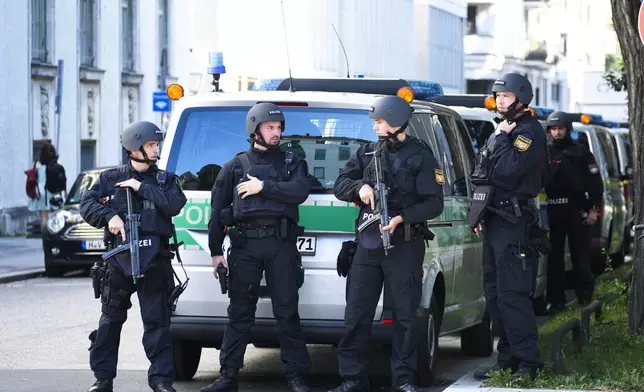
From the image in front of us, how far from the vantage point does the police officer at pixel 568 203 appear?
561 inches

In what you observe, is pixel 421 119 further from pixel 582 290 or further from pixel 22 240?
pixel 22 240

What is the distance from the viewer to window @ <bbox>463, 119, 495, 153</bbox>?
1334 centimetres

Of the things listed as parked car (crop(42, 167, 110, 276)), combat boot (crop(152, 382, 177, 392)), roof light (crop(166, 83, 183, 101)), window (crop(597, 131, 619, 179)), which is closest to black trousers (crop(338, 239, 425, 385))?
combat boot (crop(152, 382, 177, 392))

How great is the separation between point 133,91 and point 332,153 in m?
26.1

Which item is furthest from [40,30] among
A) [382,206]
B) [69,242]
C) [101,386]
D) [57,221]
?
[382,206]


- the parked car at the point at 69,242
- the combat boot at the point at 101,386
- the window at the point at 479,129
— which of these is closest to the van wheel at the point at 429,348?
the combat boot at the point at 101,386

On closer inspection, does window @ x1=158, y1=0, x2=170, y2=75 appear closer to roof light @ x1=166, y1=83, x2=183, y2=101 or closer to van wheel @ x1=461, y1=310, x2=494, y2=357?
van wheel @ x1=461, y1=310, x2=494, y2=357

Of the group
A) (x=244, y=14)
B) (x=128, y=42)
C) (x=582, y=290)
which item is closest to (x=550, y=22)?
(x=244, y=14)

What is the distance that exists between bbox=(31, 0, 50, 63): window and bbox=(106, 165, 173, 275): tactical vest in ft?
67.0

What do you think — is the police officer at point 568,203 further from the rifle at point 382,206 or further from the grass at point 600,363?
the rifle at point 382,206

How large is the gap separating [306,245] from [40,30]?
21.2 metres

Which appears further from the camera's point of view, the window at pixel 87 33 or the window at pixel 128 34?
the window at pixel 128 34

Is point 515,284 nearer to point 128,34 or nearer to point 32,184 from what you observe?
point 32,184

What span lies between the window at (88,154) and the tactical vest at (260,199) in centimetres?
2324
